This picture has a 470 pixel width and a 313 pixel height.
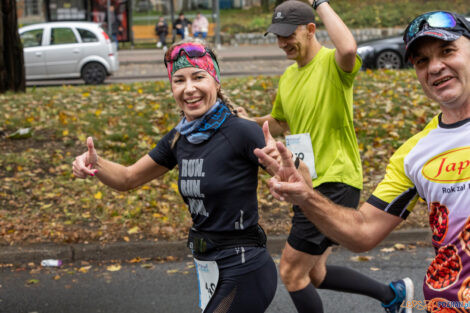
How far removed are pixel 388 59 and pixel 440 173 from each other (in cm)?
1530

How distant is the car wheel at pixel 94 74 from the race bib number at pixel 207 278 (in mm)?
15594

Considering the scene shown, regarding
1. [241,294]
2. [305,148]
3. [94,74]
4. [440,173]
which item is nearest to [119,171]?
[241,294]

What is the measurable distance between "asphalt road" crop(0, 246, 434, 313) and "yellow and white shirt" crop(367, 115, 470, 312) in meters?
2.85

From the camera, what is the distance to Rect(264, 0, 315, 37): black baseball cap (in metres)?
4.00

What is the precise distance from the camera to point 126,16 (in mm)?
28891

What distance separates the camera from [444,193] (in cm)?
216

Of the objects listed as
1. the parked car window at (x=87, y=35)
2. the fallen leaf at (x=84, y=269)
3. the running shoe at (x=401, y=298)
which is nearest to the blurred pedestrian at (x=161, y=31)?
the parked car window at (x=87, y=35)

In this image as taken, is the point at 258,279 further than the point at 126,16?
No

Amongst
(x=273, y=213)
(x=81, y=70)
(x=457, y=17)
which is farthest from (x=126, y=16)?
(x=457, y=17)

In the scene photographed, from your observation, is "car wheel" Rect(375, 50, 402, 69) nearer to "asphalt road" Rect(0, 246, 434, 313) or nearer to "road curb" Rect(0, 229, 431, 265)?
"asphalt road" Rect(0, 246, 434, 313)

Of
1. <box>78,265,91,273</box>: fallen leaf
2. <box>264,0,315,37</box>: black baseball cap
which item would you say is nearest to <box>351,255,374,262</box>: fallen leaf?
<box>78,265,91,273</box>: fallen leaf

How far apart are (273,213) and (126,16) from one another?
23.6 m

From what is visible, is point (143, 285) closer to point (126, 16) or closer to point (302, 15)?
point (302, 15)

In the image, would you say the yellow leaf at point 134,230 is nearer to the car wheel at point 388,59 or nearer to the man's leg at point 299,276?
the man's leg at point 299,276
